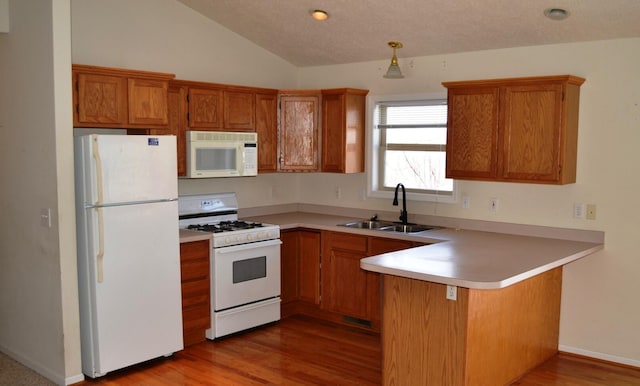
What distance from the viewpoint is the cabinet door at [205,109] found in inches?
192

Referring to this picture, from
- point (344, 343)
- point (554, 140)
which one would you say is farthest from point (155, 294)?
point (554, 140)

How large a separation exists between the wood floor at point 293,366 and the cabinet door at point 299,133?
159 centimetres

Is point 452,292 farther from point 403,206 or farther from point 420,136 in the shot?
point 420,136

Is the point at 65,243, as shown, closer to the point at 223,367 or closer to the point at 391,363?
the point at 223,367

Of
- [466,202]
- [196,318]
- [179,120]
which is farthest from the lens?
[466,202]

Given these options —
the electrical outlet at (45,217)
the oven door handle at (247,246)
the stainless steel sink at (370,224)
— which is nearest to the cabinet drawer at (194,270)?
the oven door handle at (247,246)

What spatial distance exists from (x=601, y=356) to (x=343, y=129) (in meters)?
2.75

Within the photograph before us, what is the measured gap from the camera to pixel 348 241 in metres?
5.03

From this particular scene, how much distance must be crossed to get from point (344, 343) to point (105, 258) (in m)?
1.97

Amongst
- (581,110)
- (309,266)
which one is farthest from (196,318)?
(581,110)

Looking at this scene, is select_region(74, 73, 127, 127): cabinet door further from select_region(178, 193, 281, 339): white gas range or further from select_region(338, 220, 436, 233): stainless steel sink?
select_region(338, 220, 436, 233): stainless steel sink

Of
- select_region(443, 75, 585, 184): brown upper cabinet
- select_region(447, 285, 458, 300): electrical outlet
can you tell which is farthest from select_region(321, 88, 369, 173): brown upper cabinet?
select_region(447, 285, 458, 300): electrical outlet

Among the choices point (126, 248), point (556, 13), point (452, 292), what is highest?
point (556, 13)

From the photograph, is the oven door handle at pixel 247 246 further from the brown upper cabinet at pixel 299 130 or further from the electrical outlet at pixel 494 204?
the electrical outlet at pixel 494 204
